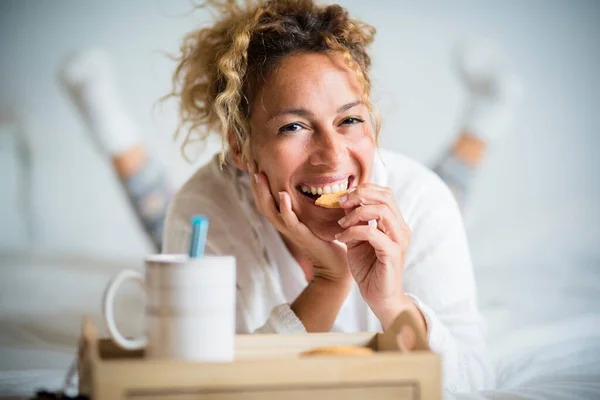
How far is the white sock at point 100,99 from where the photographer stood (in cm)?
283

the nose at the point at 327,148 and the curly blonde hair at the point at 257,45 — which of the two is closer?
the nose at the point at 327,148

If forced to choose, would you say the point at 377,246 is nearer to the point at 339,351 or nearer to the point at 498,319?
the point at 339,351

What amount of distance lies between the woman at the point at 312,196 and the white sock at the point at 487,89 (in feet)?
4.03

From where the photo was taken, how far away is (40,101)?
3025mm

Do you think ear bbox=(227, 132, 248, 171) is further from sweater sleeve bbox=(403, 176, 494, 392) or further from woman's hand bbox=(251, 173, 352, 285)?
sweater sleeve bbox=(403, 176, 494, 392)

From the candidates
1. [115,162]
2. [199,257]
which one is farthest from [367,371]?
[115,162]

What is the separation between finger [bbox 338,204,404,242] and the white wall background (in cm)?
167

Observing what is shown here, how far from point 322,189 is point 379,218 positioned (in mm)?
225

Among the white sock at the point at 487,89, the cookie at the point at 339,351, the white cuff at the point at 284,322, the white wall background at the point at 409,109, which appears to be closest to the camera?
the cookie at the point at 339,351

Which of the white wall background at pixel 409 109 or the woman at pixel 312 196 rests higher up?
the white wall background at pixel 409 109

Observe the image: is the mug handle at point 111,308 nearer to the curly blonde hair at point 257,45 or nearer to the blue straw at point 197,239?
the blue straw at point 197,239

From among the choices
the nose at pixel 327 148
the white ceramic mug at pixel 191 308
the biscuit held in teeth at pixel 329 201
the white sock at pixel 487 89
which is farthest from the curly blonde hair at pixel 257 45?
the white sock at pixel 487 89

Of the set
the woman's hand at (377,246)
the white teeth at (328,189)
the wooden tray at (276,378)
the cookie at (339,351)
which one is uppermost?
the white teeth at (328,189)

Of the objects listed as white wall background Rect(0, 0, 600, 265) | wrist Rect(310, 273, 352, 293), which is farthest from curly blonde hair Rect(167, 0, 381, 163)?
white wall background Rect(0, 0, 600, 265)
